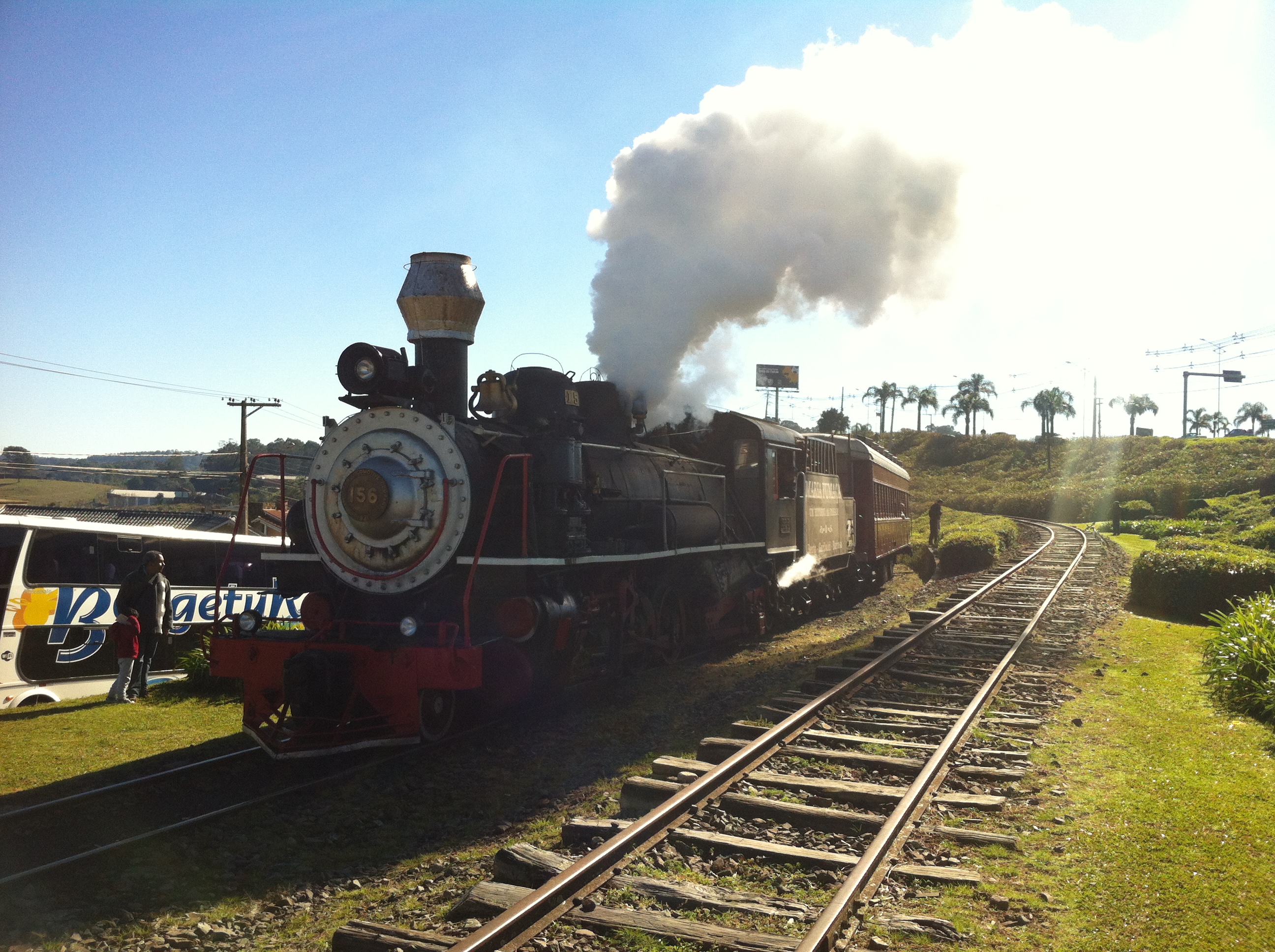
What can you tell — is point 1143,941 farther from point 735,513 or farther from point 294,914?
point 735,513

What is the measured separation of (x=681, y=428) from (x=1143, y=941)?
9303 millimetres

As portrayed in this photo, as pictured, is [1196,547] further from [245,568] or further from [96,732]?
[96,732]

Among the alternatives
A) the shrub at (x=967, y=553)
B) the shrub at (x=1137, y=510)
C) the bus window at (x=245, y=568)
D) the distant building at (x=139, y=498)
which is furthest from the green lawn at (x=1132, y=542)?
the distant building at (x=139, y=498)

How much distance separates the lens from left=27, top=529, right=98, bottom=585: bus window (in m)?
11.2

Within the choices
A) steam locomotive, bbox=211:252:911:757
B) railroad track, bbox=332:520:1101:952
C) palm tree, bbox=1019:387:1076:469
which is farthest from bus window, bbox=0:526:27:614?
palm tree, bbox=1019:387:1076:469

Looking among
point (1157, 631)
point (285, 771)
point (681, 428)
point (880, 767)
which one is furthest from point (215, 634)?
point (1157, 631)

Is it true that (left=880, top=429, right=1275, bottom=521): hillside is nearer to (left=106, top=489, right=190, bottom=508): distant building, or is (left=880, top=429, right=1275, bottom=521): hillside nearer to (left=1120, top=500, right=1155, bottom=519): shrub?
(left=1120, top=500, right=1155, bottom=519): shrub

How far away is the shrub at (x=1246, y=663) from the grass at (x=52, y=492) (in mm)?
43085

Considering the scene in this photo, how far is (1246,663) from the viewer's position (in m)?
8.91

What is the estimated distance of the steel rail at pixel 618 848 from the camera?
12.4 feet

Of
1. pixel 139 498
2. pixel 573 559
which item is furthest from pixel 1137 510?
pixel 139 498

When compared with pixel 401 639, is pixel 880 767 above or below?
below

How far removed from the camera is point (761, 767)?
6391 millimetres

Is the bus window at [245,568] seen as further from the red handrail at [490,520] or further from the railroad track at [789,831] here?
the railroad track at [789,831]
